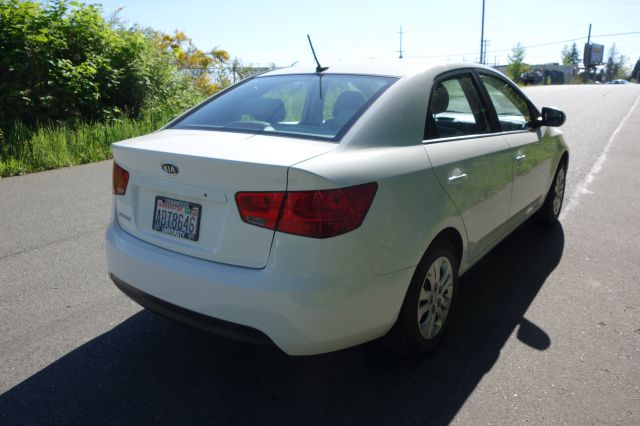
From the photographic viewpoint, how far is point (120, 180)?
9.61ft

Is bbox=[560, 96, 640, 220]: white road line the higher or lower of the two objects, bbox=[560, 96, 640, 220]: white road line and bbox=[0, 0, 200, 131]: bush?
the lower

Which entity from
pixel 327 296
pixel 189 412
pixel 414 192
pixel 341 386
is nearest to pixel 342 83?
pixel 414 192

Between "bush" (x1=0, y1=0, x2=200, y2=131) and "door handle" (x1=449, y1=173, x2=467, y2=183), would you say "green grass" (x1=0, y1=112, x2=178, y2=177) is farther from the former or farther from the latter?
"door handle" (x1=449, y1=173, x2=467, y2=183)

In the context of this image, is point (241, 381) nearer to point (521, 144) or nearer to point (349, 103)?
point (349, 103)

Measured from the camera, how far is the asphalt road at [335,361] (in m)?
2.58

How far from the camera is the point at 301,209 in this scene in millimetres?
2256

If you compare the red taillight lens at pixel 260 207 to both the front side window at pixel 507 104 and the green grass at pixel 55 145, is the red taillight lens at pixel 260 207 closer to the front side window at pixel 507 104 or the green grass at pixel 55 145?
the front side window at pixel 507 104

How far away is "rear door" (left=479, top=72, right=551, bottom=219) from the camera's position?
3959 millimetres

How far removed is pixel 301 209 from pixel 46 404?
1.61m

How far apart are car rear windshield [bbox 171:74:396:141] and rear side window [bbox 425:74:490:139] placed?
349 millimetres

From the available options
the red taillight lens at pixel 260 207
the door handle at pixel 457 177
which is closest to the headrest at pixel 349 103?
the door handle at pixel 457 177

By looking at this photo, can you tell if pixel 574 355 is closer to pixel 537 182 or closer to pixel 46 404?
pixel 537 182

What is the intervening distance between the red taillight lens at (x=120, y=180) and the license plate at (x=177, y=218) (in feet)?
1.00

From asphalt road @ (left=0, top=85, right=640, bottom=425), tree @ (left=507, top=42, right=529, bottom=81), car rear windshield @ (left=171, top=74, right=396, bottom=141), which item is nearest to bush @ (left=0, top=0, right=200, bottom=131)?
asphalt road @ (left=0, top=85, right=640, bottom=425)
